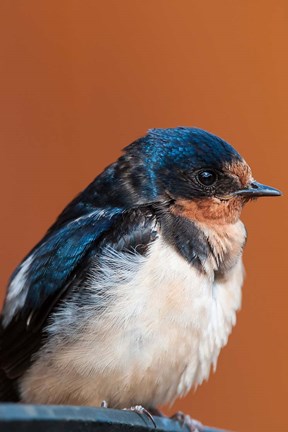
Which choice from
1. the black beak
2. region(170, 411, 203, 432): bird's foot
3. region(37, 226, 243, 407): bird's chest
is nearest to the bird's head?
the black beak


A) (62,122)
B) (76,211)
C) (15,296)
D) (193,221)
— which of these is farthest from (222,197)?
(62,122)

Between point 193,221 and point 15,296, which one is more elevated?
point 193,221

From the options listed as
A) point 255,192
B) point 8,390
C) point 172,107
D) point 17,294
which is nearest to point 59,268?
point 17,294

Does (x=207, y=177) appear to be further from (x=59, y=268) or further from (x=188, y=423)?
(x=188, y=423)

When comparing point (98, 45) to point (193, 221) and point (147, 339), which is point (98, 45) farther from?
point (147, 339)

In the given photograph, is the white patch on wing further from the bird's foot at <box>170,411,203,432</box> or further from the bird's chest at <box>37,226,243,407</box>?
the bird's foot at <box>170,411,203,432</box>

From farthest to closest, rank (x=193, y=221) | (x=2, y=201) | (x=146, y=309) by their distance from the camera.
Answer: (x=2, y=201)
(x=193, y=221)
(x=146, y=309)
